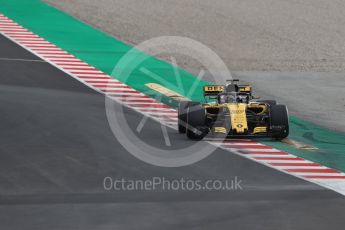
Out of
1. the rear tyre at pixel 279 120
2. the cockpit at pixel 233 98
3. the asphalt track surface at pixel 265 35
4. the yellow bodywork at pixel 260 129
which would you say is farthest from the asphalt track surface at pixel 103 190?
the asphalt track surface at pixel 265 35

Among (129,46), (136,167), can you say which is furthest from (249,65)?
(136,167)

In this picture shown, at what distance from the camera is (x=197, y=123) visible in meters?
26.9

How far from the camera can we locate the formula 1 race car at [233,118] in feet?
88.5

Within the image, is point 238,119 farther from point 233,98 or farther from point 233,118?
point 233,98

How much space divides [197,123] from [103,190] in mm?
6009

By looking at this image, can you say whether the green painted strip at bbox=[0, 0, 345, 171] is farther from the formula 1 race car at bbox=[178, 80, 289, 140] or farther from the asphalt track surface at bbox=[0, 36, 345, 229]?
the asphalt track surface at bbox=[0, 36, 345, 229]

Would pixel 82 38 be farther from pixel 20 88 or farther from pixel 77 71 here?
A: pixel 20 88

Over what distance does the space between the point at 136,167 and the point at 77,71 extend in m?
15.1

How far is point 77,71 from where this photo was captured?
38375 mm

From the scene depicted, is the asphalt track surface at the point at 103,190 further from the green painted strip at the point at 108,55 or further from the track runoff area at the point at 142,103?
the green painted strip at the point at 108,55

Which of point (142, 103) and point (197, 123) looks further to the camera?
point (142, 103)

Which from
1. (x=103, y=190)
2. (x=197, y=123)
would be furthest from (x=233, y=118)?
(x=103, y=190)

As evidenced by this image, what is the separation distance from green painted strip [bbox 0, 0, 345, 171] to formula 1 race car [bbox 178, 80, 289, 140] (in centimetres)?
64

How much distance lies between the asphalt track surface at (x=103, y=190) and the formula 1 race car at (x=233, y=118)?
0.65m
